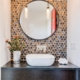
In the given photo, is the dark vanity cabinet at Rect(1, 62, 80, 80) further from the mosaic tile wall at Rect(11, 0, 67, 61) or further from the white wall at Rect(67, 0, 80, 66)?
the mosaic tile wall at Rect(11, 0, 67, 61)

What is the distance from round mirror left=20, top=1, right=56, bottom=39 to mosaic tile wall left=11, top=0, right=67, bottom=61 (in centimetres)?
8

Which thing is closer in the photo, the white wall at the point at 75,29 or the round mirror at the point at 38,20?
the white wall at the point at 75,29

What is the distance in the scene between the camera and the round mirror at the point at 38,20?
2.44 metres

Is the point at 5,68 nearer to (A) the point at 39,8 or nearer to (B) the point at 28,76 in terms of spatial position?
(B) the point at 28,76

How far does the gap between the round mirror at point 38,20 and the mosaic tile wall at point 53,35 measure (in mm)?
78

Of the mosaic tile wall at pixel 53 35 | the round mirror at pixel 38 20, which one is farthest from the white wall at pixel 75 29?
the round mirror at pixel 38 20

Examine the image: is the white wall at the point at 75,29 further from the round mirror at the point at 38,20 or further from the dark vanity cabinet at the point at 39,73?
the round mirror at the point at 38,20

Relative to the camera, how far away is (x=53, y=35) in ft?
8.05

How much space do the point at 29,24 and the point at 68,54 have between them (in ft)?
2.95

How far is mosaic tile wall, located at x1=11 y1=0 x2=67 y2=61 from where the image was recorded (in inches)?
96.0

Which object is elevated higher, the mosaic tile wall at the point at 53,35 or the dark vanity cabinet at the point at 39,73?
the mosaic tile wall at the point at 53,35

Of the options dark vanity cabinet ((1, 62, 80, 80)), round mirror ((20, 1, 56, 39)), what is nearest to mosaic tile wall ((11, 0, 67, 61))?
round mirror ((20, 1, 56, 39))

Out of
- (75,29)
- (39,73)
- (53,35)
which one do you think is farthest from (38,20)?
(39,73)

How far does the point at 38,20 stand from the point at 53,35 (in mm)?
395
